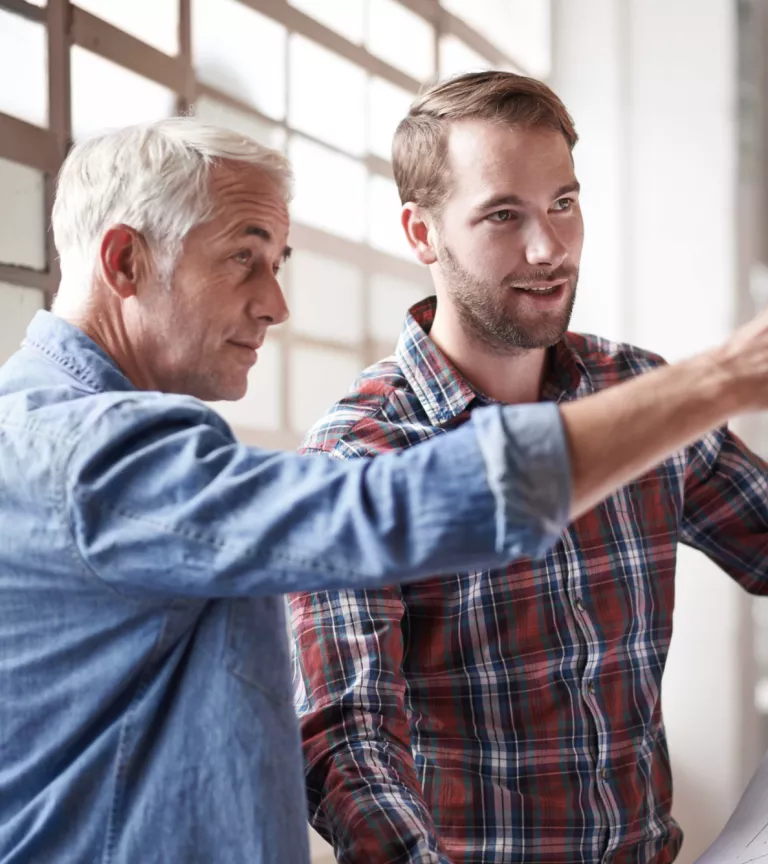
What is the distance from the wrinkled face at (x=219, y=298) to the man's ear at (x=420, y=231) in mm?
521

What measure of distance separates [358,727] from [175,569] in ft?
1.51

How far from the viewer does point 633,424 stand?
30.8 inches

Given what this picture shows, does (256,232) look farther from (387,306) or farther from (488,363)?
(387,306)

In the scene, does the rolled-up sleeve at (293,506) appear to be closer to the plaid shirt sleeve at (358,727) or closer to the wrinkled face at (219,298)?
the wrinkled face at (219,298)

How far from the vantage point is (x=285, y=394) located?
204 centimetres

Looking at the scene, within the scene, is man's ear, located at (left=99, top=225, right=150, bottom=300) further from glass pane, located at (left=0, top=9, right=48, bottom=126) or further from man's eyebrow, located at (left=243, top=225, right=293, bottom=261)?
glass pane, located at (left=0, top=9, right=48, bottom=126)

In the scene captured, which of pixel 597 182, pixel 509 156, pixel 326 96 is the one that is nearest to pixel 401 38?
pixel 326 96

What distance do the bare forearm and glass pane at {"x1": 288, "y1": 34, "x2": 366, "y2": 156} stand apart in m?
1.41

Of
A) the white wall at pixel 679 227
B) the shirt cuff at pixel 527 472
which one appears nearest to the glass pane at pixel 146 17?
the shirt cuff at pixel 527 472

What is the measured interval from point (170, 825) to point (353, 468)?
0.34 meters

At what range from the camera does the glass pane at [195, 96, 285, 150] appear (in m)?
1.79

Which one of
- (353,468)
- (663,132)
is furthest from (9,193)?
(663,132)

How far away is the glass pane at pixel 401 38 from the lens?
2344 mm

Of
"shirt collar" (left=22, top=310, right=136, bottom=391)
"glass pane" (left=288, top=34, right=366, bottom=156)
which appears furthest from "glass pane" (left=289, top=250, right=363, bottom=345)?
"shirt collar" (left=22, top=310, right=136, bottom=391)
